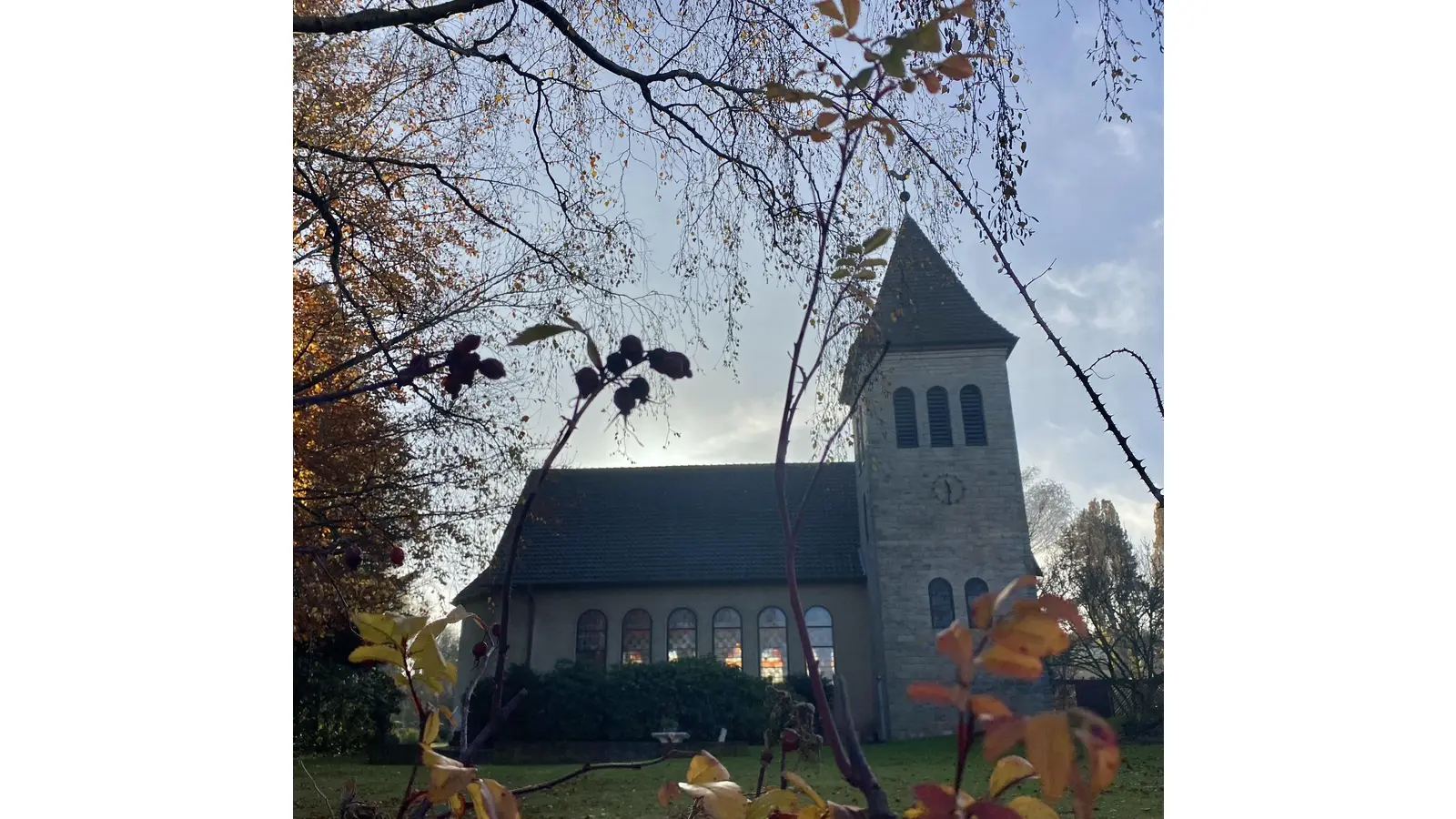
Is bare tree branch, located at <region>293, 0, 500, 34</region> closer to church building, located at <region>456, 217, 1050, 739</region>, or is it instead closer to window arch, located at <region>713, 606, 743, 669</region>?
church building, located at <region>456, 217, 1050, 739</region>

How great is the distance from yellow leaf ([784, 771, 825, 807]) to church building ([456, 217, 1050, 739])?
236 millimetres

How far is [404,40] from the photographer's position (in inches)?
60.7

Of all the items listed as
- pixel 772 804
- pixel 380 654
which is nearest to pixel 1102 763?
pixel 772 804

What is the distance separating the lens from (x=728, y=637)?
1.06 metres

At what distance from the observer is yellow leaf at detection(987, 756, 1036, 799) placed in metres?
0.52

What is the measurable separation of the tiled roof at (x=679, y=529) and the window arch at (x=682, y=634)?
4cm

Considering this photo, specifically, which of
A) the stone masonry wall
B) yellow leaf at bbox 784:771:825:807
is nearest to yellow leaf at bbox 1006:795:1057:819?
yellow leaf at bbox 784:771:825:807

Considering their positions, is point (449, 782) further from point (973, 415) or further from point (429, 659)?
point (973, 415)

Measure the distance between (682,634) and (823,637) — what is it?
235mm
